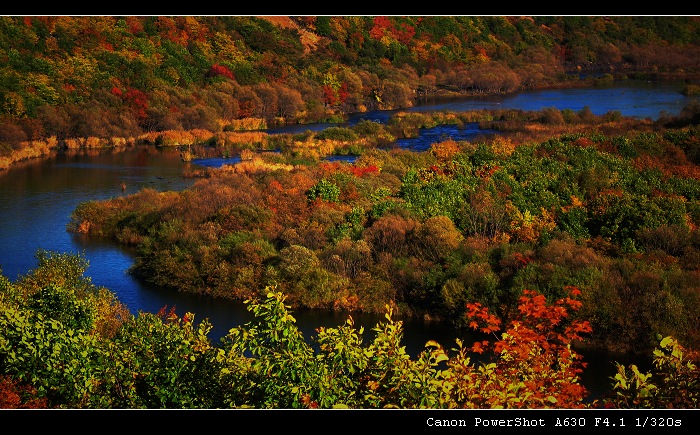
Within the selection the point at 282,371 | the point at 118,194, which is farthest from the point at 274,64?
the point at 282,371

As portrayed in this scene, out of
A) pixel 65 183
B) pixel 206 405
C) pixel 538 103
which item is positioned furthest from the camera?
pixel 538 103

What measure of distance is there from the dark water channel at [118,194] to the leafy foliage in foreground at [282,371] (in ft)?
29.6

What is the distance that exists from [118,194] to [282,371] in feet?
120

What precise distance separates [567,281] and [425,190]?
11909 millimetres

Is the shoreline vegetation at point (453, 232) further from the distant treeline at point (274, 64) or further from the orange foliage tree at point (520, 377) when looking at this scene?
the distant treeline at point (274, 64)

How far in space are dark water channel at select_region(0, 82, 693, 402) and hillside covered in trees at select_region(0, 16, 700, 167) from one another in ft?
16.2

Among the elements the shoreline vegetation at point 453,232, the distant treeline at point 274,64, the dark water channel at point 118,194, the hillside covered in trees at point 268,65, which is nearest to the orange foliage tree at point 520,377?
the dark water channel at point 118,194

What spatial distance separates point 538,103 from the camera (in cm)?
8481

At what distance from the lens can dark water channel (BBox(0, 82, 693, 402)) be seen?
88.3 feet

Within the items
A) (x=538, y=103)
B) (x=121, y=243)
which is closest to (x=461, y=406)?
(x=121, y=243)

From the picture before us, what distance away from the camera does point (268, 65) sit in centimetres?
8888

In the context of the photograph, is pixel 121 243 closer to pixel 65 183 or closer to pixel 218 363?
pixel 65 183

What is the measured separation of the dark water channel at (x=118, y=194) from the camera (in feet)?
88.3

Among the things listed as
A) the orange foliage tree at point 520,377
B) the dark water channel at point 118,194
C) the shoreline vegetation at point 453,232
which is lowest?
the dark water channel at point 118,194
